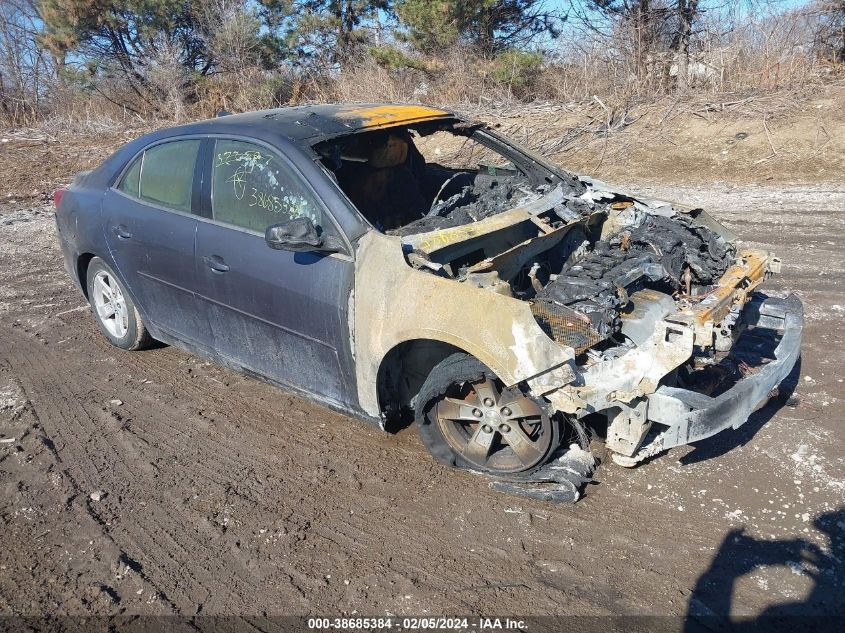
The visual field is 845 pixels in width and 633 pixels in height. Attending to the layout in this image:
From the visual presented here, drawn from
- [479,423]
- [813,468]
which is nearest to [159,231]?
[479,423]

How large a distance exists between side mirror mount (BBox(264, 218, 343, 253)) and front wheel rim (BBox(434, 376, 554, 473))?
100 cm

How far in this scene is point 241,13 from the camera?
2270 centimetres

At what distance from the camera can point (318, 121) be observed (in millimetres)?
4227

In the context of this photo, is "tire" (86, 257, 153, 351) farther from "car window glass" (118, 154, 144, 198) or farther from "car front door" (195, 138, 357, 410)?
"car front door" (195, 138, 357, 410)

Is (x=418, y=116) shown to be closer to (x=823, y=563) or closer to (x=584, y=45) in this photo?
(x=823, y=563)

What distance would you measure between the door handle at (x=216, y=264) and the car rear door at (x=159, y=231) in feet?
0.50

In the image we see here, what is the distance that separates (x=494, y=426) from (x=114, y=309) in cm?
333

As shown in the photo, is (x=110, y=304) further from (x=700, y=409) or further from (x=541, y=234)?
(x=700, y=409)

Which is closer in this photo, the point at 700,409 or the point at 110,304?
the point at 700,409

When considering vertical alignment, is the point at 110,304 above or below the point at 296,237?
below

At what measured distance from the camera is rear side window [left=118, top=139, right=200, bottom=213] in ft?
14.1

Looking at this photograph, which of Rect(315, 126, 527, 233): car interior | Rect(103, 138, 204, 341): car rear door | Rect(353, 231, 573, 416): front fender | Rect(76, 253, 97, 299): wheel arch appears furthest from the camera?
Rect(76, 253, 97, 299): wheel arch

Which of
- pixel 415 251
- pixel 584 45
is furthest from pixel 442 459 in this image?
pixel 584 45

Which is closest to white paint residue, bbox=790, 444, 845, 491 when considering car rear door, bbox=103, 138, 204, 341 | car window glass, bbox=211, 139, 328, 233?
car window glass, bbox=211, 139, 328, 233
